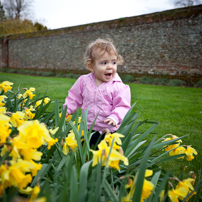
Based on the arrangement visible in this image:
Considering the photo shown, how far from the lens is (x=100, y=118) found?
1.81 metres

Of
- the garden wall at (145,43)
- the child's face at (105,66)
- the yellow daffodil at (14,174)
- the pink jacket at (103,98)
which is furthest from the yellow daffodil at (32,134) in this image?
the garden wall at (145,43)

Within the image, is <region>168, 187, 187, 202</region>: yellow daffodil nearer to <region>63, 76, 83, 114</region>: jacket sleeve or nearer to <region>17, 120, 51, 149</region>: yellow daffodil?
<region>17, 120, 51, 149</region>: yellow daffodil

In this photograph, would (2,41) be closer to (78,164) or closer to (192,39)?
(192,39)

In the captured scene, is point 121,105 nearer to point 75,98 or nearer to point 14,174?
point 75,98

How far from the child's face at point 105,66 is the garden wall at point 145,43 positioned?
9316mm

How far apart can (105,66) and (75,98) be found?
19.5 inches

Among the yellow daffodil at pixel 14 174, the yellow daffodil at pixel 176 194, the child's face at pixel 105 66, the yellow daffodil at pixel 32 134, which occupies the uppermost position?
the child's face at pixel 105 66

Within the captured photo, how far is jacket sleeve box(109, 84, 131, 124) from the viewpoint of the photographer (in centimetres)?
161

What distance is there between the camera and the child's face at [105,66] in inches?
71.1

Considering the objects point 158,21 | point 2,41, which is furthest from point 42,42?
point 158,21

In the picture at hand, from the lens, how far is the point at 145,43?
36.9 feet

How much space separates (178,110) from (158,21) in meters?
8.06

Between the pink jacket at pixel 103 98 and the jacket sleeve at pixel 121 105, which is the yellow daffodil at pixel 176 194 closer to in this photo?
the jacket sleeve at pixel 121 105

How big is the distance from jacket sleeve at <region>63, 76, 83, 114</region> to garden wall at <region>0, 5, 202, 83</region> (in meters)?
9.37
